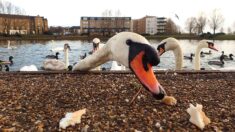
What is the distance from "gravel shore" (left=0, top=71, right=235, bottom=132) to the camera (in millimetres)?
4574

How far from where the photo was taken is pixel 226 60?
2758 centimetres

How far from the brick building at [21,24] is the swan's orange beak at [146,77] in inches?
4014

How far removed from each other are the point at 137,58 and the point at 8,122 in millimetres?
2058

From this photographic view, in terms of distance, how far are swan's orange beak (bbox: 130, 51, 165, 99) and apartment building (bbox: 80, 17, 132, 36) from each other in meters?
106

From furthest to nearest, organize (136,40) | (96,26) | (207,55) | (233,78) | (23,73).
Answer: (96,26), (207,55), (23,73), (233,78), (136,40)

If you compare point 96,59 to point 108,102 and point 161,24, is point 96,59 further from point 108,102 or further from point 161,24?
point 161,24

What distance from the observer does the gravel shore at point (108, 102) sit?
457 cm

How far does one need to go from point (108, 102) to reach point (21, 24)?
4443 inches

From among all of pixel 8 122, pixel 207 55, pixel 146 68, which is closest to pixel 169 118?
pixel 146 68

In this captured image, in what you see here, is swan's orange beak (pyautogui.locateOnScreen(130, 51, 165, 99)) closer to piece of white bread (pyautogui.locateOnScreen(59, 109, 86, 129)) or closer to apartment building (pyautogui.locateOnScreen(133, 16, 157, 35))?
piece of white bread (pyautogui.locateOnScreen(59, 109, 86, 129))

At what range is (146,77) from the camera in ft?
15.7

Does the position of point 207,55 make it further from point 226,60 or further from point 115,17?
point 115,17

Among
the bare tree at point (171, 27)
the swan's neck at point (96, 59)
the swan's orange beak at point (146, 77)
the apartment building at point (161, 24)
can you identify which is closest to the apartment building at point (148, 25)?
the apartment building at point (161, 24)

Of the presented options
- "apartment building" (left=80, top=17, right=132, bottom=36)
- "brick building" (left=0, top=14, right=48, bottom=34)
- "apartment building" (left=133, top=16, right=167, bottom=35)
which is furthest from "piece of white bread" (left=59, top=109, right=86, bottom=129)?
"apartment building" (left=133, top=16, right=167, bottom=35)
